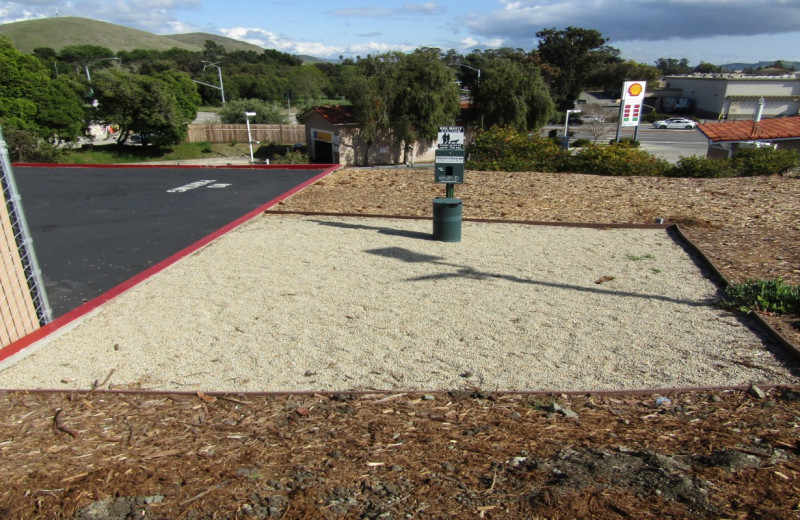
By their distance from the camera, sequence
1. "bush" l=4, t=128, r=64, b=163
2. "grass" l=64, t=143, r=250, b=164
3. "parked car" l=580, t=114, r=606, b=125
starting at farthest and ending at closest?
"parked car" l=580, t=114, r=606, b=125 → "grass" l=64, t=143, r=250, b=164 → "bush" l=4, t=128, r=64, b=163

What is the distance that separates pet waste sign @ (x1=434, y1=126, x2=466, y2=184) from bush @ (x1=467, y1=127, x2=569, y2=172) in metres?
7.35

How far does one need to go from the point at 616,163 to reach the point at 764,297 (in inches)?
410

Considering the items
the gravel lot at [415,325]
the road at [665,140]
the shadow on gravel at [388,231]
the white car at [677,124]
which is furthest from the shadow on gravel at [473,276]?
the white car at [677,124]

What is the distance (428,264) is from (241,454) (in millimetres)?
4953

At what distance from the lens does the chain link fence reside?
528cm

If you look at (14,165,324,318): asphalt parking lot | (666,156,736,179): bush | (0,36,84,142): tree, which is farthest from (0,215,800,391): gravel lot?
(0,36,84,142): tree

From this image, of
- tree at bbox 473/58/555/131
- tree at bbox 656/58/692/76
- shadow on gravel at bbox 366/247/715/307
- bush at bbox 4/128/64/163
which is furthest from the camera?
tree at bbox 656/58/692/76

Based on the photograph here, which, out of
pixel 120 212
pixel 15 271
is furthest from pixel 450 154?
pixel 120 212

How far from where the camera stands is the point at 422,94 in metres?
42.8

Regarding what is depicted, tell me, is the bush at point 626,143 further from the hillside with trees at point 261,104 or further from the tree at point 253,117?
the tree at point 253,117

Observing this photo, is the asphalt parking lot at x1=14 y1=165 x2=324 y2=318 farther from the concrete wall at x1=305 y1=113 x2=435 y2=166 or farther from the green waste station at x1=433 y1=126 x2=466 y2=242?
the concrete wall at x1=305 y1=113 x2=435 y2=166

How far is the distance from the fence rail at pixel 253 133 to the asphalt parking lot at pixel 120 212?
44.3 metres

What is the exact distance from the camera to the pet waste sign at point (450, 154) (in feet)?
29.8

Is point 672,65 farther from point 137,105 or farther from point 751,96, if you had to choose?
point 137,105
